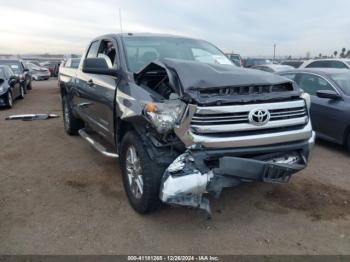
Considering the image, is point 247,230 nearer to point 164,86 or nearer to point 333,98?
point 164,86

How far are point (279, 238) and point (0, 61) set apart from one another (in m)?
19.5

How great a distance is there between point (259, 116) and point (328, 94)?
3.77 meters

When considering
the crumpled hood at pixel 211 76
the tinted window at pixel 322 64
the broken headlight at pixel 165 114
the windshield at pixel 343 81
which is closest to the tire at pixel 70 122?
the crumpled hood at pixel 211 76

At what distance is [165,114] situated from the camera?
354cm

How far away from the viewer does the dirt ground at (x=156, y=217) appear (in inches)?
140

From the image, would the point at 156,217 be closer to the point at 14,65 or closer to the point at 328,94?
the point at 328,94

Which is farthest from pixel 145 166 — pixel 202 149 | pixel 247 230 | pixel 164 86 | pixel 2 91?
pixel 2 91

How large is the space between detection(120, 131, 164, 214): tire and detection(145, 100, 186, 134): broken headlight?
35 cm

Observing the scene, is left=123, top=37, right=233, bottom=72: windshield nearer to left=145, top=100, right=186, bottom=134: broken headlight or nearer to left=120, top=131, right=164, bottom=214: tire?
left=120, top=131, right=164, bottom=214: tire

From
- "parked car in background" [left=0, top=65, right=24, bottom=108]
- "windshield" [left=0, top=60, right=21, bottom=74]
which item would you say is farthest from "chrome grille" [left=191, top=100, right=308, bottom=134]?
"windshield" [left=0, top=60, right=21, bottom=74]

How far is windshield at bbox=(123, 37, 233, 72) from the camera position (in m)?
4.91

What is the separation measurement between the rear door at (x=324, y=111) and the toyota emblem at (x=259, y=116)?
3568 mm

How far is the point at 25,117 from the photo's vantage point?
1038 centimetres

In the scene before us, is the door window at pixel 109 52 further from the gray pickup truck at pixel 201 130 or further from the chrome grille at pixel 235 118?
the chrome grille at pixel 235 118
